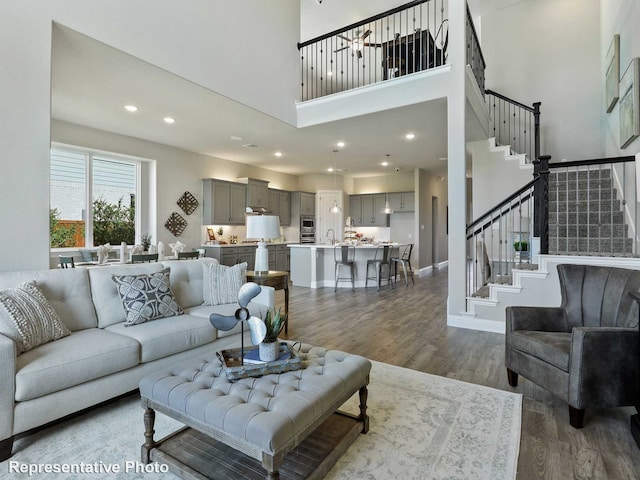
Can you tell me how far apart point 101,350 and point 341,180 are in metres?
9.14

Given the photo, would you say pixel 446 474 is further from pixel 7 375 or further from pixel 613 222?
pixel 613 222

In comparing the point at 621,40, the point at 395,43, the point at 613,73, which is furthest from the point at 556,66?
the point at 395,43

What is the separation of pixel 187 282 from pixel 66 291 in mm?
988

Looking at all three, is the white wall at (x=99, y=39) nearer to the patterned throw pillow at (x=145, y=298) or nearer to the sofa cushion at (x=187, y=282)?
the patterned throw pillow at (x=145, y=298)

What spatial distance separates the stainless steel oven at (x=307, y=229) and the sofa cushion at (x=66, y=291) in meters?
7.48

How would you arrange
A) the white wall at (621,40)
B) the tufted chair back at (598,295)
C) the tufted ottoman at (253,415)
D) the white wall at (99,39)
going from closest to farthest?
the tufted ottoman at (253,415)
the tufted chair back at (598,295)
the white wall at (99,39)
the white wall at (621,40)

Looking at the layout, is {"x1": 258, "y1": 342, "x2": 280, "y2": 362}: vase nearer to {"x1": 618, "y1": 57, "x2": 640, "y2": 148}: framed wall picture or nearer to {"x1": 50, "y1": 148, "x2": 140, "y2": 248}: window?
{"x1": 618, "y1": 57, "x2": 640, "y2": 148}: framed wall picture

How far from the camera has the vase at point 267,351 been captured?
184cm

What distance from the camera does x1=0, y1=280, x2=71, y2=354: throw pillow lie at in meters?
1.98

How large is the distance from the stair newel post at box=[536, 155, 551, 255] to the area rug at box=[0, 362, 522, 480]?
6.82 feet

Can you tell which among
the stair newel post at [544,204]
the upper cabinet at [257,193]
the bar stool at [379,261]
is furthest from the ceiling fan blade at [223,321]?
the upper cabinet at [257,193]

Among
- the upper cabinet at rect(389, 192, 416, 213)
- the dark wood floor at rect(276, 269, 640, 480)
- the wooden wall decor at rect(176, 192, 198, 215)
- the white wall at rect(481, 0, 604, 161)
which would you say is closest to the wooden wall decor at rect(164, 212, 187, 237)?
the wooden wall decor at rect(176, 192, 198, 215)

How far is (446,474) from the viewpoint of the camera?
1686mm

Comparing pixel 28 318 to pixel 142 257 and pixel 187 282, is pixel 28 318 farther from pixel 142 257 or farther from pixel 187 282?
pixel 142 257
